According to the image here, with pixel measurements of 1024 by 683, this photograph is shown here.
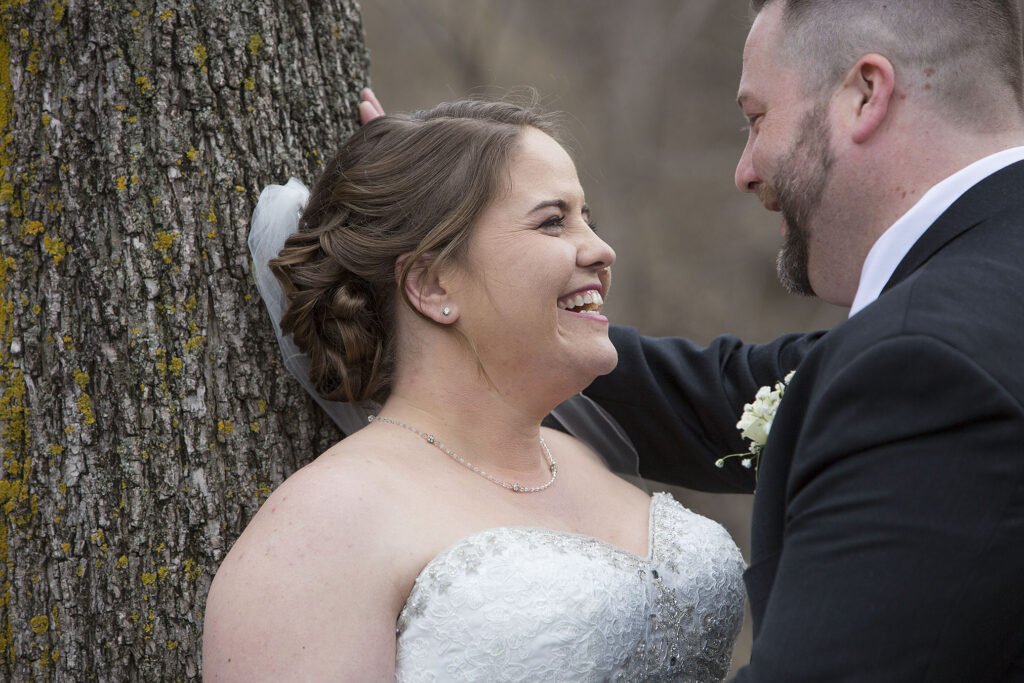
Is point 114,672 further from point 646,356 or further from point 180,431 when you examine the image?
point 646,356

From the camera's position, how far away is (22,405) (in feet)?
8.26

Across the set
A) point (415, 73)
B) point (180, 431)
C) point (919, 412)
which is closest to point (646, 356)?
point (180, 431)

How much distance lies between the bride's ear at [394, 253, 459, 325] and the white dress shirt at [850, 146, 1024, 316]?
115 centimetres

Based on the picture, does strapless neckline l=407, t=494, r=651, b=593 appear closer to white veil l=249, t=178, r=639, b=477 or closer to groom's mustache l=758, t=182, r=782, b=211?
white veil l=249, t=178, r=639, b=477

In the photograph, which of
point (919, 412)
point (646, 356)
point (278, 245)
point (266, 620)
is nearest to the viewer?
point (919, 412)

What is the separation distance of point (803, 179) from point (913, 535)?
898mm

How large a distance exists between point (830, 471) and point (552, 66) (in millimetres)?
9645

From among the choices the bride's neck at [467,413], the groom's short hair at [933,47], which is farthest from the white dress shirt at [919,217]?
the bride's neck at [467,413]

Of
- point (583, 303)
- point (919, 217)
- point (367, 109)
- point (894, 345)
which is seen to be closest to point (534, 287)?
point (583, 303)

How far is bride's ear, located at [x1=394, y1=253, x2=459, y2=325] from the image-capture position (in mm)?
2674

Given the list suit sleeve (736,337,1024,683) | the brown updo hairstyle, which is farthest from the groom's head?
the brown updo hairstyle

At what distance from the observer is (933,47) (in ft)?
6.53

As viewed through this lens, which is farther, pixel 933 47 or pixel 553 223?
pixel 553 223

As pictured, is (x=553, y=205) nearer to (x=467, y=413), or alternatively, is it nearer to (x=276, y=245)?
(x=467, y=413)
